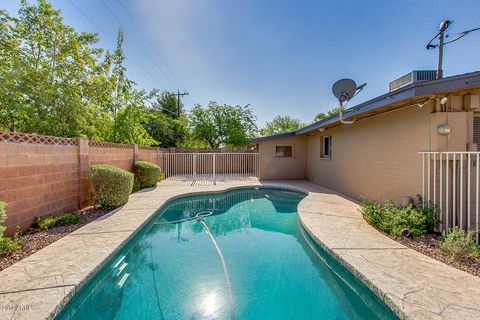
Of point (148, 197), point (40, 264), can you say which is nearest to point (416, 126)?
point (40, 264)

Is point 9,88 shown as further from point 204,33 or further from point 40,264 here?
point 40,264

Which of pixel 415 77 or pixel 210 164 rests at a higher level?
pixel 415 77

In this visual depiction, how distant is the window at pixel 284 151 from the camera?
12.6m

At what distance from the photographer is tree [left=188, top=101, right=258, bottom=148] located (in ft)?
Result: 59.2

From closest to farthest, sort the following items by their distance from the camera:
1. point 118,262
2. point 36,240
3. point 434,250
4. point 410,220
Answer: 1. point 434,250
2. point 118,262
3. point 36,240
4. point 410,220

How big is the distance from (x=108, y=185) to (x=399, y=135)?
26.2ft

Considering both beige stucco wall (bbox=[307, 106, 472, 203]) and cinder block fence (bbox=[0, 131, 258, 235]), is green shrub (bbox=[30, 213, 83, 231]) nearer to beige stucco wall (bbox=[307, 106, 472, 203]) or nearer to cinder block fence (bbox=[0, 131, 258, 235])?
cinder block fence (bbox=[0, 131, 258, 235])

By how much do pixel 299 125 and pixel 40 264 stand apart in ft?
125

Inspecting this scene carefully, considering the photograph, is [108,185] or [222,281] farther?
[108,185]

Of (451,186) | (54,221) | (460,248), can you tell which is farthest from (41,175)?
(451,186)

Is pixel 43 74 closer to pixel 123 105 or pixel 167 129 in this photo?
pixel 123 105

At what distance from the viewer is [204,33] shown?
10102mm

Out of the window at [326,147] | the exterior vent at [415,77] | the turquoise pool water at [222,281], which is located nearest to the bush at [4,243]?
the turquoise pool water at [222,281]

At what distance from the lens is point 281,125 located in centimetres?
3688
